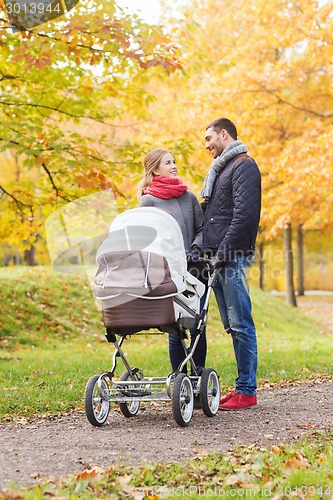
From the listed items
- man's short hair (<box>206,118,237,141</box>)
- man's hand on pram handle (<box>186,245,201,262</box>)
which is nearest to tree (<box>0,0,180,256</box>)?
man's short hair (<box>206,118,237,141</box>)

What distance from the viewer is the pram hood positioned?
4801 mm

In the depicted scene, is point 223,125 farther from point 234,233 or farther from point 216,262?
point 216,262

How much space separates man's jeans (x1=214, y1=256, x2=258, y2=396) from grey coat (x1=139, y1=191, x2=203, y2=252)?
14.2 inches

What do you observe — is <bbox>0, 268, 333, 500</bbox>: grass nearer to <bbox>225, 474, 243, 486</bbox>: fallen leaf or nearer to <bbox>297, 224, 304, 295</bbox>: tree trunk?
<bbox>225, 474, 243, 486</bbox>: fallen leaf

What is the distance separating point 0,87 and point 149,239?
16.5 feet

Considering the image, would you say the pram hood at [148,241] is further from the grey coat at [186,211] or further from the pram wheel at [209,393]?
the pram wheel at [209,393]

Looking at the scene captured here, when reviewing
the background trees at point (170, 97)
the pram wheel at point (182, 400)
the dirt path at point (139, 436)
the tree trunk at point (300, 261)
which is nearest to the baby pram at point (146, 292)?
the pram wheel at point (182, 400)

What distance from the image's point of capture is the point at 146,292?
472cm

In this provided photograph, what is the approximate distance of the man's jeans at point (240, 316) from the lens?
17.9 ft

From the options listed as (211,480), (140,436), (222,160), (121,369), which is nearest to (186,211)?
(222,160)

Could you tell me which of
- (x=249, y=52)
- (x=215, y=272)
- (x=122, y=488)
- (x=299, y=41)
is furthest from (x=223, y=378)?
(x=249, y=52)

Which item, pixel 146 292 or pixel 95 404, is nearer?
pixel 146 292

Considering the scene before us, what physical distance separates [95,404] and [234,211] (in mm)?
1850

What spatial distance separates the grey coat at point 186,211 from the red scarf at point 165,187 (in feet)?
0.16
